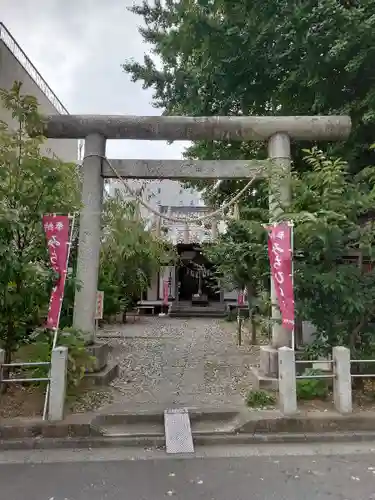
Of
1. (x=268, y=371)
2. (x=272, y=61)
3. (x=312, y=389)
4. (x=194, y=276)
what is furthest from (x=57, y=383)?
(x=194, y=276)

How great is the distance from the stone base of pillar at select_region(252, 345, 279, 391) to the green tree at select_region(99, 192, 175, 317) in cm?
530

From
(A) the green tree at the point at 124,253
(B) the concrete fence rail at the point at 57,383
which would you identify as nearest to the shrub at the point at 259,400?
(B) the concrete fence rail at the point at 57,383

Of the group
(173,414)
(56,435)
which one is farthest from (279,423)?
(56,435)

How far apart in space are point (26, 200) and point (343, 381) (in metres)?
4.87

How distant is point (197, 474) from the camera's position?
3.93 meters

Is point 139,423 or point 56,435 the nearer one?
point 56,435

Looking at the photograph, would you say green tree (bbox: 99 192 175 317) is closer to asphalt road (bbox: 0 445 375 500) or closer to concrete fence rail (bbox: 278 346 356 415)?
concrete fence rail (bbox: 278 346 356 415)

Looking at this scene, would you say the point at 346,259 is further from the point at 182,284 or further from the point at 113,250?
the point at 182,284

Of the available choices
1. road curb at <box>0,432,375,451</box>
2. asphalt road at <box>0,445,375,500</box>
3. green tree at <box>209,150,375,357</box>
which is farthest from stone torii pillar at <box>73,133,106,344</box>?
green tree at <box>209,150,375,357</box>

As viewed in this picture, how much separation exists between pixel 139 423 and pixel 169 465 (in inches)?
44.7

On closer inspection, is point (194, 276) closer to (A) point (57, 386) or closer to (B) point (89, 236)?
(B) point (89, 236)

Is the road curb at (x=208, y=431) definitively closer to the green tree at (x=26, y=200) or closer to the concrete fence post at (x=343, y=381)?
the concrete fence post at (x=343, y=381)

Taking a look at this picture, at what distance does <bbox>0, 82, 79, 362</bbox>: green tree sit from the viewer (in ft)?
17.4

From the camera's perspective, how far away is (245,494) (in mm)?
3541
